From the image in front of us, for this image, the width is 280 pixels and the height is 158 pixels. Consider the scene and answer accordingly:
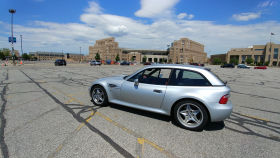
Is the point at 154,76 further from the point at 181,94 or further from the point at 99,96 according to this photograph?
the point at 99,96

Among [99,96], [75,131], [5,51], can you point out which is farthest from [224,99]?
[5,51]

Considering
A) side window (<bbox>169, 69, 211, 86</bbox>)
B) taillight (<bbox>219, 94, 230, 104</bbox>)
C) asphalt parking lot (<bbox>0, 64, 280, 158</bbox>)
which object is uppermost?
side window (<bbox>169, 69, 211, 86</bbox>)

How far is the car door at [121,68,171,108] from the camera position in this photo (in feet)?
11.6

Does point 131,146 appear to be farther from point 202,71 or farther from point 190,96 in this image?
point 202,71

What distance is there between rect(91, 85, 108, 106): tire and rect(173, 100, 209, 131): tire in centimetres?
228

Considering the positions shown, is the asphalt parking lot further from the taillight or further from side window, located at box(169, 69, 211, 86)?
side window, located at box(169, 69, 211, 86)

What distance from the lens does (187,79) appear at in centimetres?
347

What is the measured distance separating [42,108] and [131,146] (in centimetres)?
341

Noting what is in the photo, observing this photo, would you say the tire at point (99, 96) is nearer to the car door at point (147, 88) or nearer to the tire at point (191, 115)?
the car door at point (147, 88)

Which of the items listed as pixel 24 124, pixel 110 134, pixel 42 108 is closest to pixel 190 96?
pixel 110 134

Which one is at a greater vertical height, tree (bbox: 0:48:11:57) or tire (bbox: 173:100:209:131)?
tree (bbox: 0:48:11:57)

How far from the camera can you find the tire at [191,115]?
3.15 meters

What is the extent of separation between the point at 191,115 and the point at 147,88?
1.24 m

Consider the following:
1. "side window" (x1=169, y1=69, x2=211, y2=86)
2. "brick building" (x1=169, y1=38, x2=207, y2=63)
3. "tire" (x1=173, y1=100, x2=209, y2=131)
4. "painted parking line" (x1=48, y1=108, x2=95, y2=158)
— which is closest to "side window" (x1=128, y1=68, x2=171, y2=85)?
"side window" (x1=169, y1=69, x2=211, y2=86)
